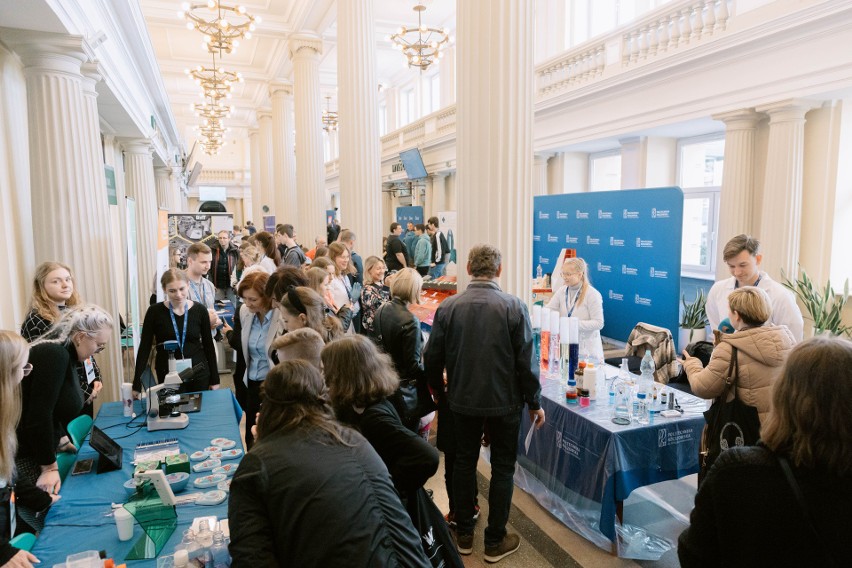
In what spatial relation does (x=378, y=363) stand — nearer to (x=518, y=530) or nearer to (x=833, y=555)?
(x=833, y=555)

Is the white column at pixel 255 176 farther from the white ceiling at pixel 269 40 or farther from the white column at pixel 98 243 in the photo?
the white column at pixel 98 243

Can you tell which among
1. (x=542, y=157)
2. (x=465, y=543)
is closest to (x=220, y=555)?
(x=465, y=543)

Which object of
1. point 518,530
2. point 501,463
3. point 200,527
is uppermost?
point 200,527

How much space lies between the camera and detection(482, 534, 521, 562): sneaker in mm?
2814

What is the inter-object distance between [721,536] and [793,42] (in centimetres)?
598

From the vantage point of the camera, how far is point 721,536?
4.17ft

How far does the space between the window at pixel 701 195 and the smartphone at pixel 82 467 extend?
7.93 m

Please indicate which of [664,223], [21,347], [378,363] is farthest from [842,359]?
[664,223]

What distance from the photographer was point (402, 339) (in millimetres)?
3127

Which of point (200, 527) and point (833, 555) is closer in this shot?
point (833, 555)

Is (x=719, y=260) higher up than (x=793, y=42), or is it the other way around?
(x=793, y=42)

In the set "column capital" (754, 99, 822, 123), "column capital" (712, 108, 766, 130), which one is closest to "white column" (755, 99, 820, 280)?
"column capital" (754, 99, 822, 123)

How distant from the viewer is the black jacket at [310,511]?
1.30 metres

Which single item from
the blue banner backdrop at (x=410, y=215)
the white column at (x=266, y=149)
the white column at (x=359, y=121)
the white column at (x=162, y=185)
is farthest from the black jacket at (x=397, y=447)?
the white column at (x=266, y=149)
